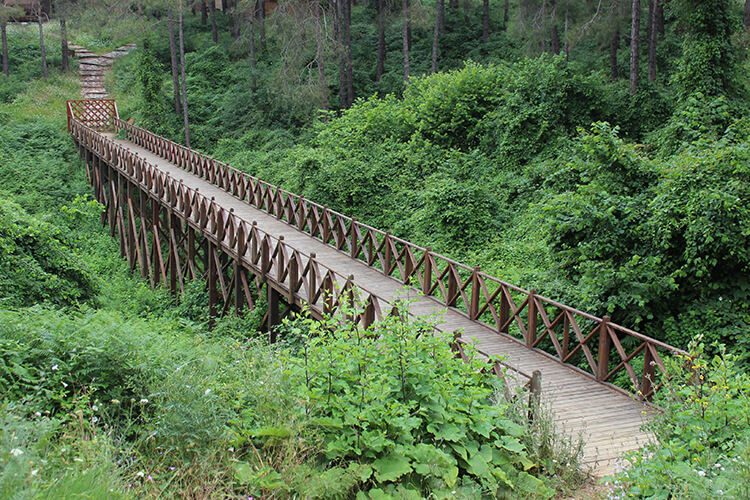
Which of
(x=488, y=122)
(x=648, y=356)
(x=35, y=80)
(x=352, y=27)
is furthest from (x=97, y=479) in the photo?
(x=35, y=80)

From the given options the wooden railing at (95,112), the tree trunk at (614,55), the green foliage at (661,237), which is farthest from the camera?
the wooden railing at (95,112)

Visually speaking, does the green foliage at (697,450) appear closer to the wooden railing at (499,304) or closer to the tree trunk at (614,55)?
the wooden railing at (499,304)

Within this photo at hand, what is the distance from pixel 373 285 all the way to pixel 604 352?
4.70 m

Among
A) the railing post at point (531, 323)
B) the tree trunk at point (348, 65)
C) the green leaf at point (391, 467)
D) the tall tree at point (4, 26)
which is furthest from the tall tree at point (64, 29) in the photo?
the green leaf at point (391, 467)

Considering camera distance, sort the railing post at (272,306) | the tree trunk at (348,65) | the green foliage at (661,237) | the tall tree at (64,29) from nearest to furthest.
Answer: the green foliage at (661,237)
the railing post at (272,306)
the tree trunk at (348,65)
the tall tree at (64,29)

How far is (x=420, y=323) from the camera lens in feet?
18.8

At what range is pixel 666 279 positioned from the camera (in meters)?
9.15

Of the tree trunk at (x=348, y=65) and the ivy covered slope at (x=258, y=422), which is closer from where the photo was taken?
the ivy covered slope at (x=258, y=422)

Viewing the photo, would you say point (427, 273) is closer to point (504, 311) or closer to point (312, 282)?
point (504, 311)

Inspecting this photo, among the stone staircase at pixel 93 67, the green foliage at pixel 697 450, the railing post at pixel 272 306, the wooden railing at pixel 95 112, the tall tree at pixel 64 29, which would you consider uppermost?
the tall tree at pixel 64 29

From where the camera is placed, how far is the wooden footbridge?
7.37m

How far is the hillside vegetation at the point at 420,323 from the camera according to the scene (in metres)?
4.42

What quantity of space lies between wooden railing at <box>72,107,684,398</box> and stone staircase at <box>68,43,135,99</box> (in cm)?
2312

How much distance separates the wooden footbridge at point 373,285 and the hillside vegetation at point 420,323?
63 centimetres
